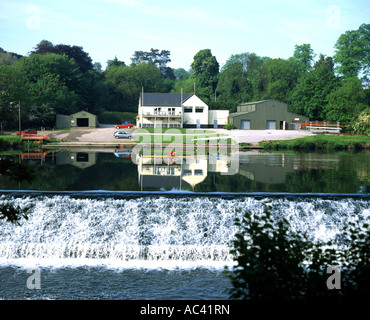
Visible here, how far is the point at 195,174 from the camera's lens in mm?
30547

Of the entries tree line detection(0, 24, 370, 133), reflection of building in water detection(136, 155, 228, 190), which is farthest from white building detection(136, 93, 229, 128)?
reflection of building in water detection(136, 155, 228, 190)

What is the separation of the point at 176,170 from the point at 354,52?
3056 inches

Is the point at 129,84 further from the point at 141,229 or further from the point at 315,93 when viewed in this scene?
the point at 141,229

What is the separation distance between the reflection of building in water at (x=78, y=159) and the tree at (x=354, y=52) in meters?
70.5

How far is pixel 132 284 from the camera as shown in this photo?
13.7 meters

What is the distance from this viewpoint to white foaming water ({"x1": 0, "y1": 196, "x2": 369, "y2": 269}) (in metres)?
16.2

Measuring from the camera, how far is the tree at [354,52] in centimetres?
9500

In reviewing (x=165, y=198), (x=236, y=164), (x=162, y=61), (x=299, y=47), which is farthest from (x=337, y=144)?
(x=162, y=61)

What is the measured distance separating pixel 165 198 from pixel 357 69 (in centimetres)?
8909

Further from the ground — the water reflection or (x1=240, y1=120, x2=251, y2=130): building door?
(x1=240, y1=120, x2=251, y2=130): building door

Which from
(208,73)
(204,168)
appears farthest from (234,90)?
(204,168)

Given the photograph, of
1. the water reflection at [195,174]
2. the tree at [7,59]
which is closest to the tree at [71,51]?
the tree at [7,59]

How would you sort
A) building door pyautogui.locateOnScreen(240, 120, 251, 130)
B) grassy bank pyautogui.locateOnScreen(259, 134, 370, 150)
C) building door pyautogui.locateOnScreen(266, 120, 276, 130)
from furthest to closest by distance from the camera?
building door pyautogui.locateOnScreen(266, 120, 276, 130)
building door pyautogui.locateOnScreen(240, 120, 251, 130)
grassy bank pyautogui.locateOnScreen(259, 134, 370, 150)

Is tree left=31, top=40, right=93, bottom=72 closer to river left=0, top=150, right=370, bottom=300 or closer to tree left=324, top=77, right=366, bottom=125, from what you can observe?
tree left=324, top=77, right=366, bottom=125
